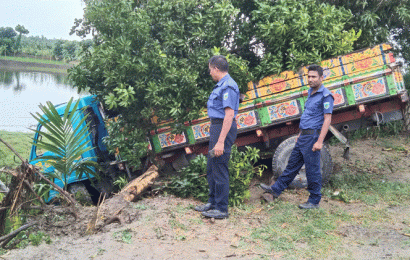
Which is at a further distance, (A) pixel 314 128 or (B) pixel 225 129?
(A) pixel 314 128

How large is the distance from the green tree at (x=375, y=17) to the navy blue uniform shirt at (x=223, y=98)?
331 centimetres

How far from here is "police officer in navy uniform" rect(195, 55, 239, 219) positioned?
3.91 meters

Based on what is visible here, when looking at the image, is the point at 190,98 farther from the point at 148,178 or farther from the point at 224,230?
the point at 224,230

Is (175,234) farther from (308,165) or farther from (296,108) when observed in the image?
(296,108)

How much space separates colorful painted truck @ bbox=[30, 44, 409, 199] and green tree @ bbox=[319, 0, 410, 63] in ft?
4.76

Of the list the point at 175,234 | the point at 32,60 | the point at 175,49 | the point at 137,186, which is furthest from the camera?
the point at 32,60

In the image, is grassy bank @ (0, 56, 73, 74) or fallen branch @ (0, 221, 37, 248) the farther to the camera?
grassy bank @ (0, 56, 73, 74)

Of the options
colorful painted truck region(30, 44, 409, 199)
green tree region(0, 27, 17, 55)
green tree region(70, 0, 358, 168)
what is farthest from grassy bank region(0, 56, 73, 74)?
green tree region(70, 0, 358, 168)

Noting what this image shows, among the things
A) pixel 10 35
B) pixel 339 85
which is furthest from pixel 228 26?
pixel 10 35

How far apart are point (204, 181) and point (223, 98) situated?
151cm

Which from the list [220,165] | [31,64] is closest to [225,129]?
[220,165]

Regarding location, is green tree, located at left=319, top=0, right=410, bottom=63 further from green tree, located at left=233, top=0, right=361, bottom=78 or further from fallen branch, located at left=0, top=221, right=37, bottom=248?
fallen branch, located at left=0, top=221, right=37, bottom=248

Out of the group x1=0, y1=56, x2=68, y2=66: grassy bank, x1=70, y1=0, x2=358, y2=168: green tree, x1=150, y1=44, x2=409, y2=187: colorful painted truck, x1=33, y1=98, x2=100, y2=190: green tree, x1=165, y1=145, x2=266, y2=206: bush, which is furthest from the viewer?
x1=0, y1=56, x2=68, y2=66: grassy bank

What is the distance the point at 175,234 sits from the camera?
12.2 ft
